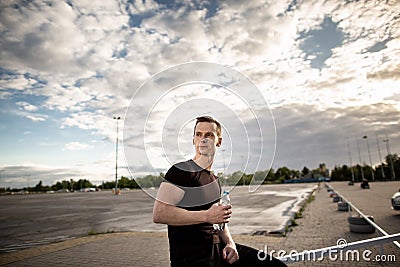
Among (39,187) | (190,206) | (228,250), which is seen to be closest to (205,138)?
(190,206)

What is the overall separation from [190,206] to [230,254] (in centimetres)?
54

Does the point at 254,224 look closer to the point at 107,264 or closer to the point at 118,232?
the point at 118,232

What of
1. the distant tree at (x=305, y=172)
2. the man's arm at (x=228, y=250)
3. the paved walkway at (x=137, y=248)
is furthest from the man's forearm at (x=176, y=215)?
the distant tree at (x=305, y=172)

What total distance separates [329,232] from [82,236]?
9018mm

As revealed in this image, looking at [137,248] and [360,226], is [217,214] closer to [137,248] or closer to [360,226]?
[137,248]

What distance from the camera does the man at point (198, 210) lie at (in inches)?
75.3

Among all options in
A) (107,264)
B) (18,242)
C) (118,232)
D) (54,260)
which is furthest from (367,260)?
(18,242)

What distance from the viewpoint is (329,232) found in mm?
10031

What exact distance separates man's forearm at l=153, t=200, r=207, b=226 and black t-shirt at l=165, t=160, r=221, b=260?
0.18 ft

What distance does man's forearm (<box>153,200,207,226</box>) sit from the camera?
6.22ft

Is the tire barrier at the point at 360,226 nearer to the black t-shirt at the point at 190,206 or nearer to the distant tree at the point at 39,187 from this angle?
the black t-shirt at the point at 190,206

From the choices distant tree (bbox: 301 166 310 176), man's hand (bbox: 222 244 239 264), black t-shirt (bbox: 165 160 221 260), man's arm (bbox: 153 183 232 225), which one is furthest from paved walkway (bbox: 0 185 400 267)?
distant tree (bbox: 301 166 310 176)

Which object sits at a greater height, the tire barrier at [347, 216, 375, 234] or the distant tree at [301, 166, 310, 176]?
the distant tree at [301, 166, 310, 176]

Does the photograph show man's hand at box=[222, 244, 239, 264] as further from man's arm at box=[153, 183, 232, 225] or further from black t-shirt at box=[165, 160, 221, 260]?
man's arm at box=[153, 183, 232, 225]
